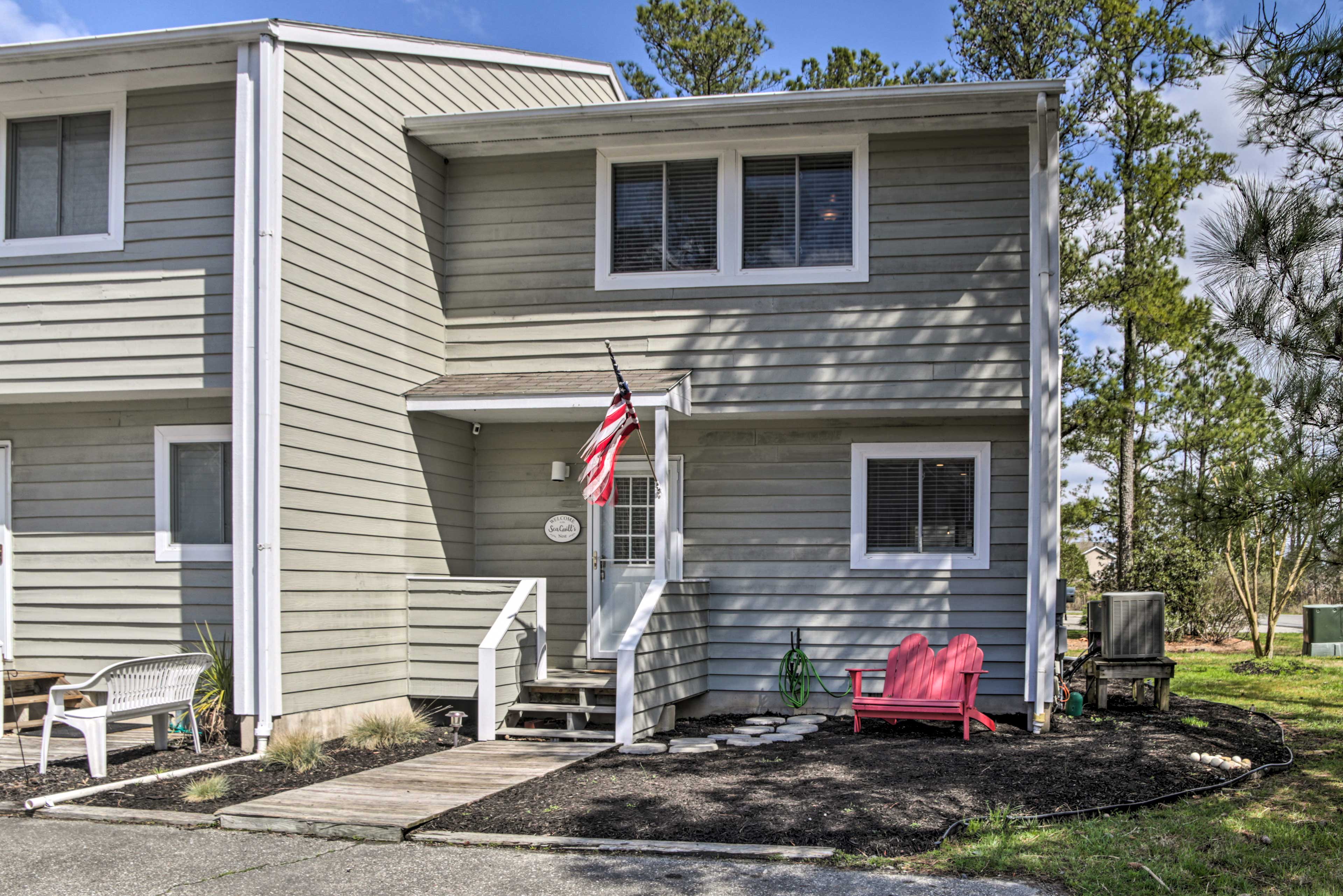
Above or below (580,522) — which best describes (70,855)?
below

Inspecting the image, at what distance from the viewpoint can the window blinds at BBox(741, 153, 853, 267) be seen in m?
9.94

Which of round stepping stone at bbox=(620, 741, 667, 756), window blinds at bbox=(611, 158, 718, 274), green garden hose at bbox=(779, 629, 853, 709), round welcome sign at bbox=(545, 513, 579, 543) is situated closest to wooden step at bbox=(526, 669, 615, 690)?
round stepping stone at bbox=(620, 741, 667, 756)

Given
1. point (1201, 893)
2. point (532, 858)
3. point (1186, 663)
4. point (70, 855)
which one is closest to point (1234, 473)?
point (1201, 893)

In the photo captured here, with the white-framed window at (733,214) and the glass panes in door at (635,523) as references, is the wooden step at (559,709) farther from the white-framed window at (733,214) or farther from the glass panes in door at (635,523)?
the white-framed window at (733,214)

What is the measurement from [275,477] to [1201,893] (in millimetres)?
6008

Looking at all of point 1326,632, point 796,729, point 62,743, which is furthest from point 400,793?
point 1326,632

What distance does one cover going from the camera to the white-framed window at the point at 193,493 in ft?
28.8

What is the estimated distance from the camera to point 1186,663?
14.9 metres

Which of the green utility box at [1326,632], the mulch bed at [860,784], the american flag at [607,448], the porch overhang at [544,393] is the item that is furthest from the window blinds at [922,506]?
the green utility box at [1326,632]

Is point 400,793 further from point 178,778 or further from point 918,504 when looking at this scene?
point 918,504

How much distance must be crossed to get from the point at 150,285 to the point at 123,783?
11.7 ft

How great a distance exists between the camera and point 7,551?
909cm

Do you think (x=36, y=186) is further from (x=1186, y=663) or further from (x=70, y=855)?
(x=1186, y=663)

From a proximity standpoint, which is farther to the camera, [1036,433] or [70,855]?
[1036,433]
